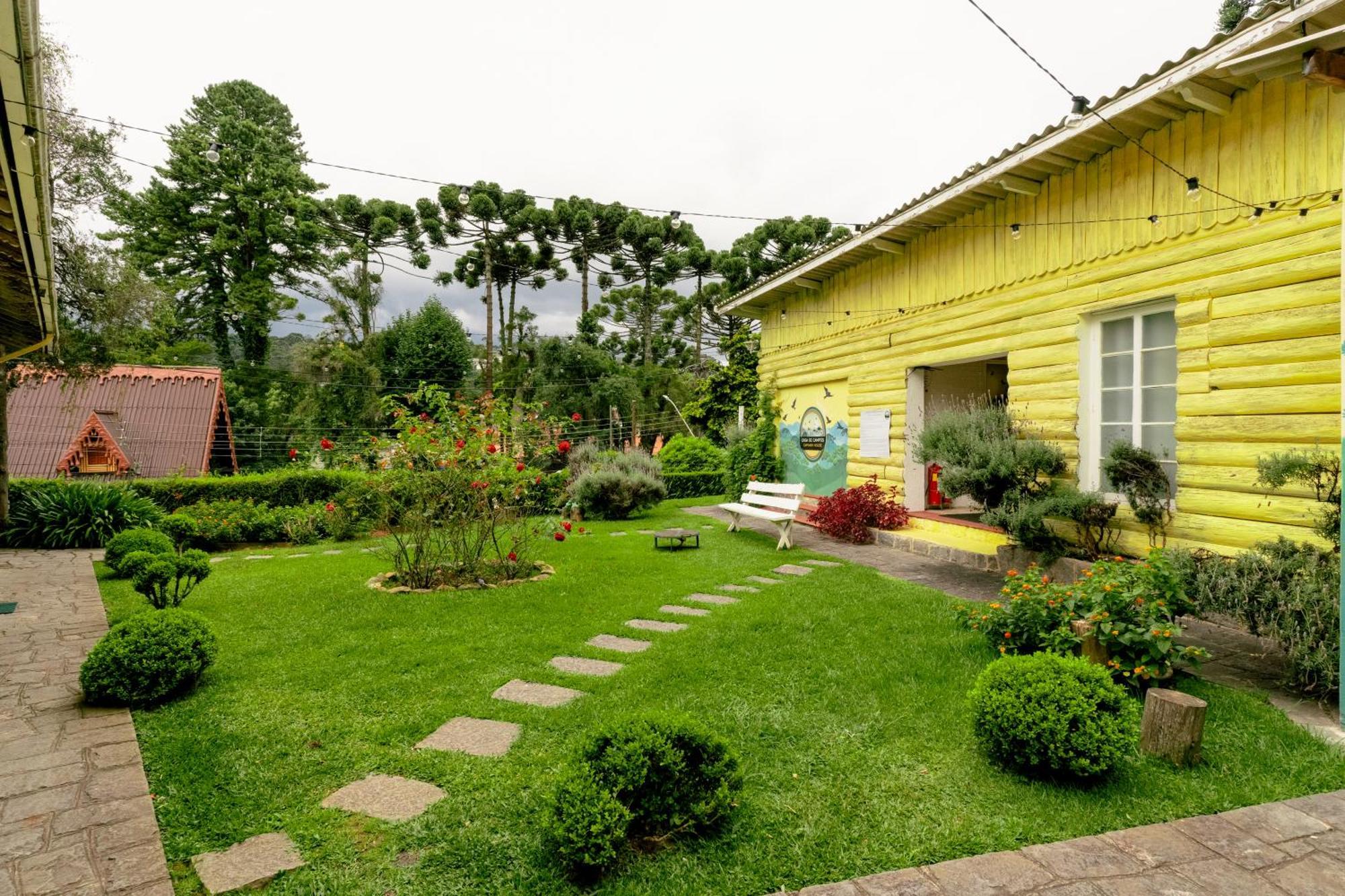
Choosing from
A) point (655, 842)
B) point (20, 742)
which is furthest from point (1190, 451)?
point (20, 742)

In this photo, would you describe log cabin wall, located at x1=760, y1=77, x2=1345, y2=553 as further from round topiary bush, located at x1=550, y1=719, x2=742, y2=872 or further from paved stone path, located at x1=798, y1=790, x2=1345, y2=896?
round topiary bush, located at x1=550, y1=719, x2=742, y2=872

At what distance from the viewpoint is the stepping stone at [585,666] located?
13.6ft

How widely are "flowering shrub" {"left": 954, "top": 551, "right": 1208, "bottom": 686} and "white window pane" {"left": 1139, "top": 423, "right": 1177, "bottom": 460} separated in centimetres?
161

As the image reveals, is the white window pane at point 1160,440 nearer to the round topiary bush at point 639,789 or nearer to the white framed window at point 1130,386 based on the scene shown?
the white framed window at point 1130,386

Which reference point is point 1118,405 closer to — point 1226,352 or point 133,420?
point 1226,352

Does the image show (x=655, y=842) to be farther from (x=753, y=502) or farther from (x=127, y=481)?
(x=127, y=481)

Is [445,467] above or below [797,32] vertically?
below

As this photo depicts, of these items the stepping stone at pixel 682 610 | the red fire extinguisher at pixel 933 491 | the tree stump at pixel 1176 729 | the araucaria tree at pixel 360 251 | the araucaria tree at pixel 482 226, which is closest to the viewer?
the tree stump at pixel 1176 729

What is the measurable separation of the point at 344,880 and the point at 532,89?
971 cm

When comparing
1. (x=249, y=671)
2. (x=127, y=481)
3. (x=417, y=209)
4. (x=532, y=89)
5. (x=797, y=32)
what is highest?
(x=417, y=209)

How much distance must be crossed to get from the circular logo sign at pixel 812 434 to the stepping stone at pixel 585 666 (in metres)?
7.42

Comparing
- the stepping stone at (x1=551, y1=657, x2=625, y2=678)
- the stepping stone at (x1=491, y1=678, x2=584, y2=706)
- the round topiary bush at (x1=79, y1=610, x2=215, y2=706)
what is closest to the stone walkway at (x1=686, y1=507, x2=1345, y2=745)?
the stepping stone at (x1=551, y1=657, x2=625, y2=678)

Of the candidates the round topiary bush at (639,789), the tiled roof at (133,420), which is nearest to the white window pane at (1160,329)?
the round topiary bush at (639,789)

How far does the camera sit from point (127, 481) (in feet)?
36.9
